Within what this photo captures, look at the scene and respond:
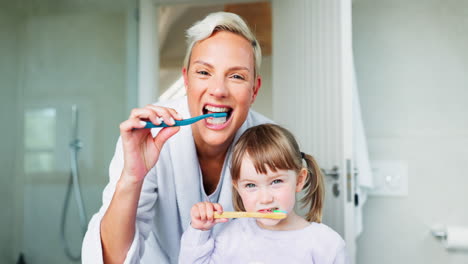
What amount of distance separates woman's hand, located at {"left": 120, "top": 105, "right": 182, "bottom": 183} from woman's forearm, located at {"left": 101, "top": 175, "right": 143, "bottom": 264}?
25mm

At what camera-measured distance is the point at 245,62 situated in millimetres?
1020

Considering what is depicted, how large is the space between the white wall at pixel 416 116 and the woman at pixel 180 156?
0.95m

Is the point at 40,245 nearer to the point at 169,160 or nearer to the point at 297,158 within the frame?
the point at 169,160

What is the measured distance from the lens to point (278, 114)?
1.89 metres

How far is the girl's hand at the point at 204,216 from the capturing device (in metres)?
0.88

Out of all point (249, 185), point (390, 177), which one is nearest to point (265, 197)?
point (249, 185)

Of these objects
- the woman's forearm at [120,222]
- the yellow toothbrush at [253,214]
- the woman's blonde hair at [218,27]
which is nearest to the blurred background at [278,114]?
the woman's blonde hair at [218,27]

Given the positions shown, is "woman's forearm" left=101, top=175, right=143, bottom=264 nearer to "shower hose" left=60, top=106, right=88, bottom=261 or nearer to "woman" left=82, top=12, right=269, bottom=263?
"woman" left=82, top=12, right=269, bottom=263

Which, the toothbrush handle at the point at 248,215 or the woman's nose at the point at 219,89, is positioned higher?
the woman's nose at the point at 219,89

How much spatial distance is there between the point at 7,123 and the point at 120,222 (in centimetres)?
139

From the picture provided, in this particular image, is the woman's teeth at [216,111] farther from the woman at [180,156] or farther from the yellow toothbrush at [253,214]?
the yellow toothbrush at [253,214]

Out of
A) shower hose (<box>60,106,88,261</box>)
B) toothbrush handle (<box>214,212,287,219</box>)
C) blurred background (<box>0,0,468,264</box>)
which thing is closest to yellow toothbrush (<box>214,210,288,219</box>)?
toothbrush handle (<box>214,212,287,219</box>)

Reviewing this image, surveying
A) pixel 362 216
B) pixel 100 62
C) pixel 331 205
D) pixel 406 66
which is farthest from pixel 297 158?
pixel 100 62

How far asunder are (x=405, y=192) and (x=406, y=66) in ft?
1.91
